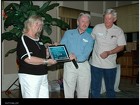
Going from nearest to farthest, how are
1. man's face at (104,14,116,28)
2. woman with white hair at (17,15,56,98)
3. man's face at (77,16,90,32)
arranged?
woman with white hair at (17,15,56,98)
man's face at (77,16,90,32)
man's face at (104,14,116,28)

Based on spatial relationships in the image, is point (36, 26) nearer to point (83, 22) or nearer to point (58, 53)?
point (58, 53)

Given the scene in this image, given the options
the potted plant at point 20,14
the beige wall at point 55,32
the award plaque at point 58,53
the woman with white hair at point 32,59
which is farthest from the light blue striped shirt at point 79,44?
the beige wall at point 55,32

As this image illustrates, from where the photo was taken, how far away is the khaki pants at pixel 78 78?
2027 mm

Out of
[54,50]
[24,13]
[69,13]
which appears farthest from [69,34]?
[69,13]

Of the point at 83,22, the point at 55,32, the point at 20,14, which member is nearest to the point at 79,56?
the point at 83,22

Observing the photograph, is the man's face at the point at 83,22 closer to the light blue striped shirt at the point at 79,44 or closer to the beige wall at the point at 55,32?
the light blue striped shirt at the point at 79,44

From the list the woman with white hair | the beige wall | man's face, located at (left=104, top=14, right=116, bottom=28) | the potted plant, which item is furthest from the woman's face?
the beige wall

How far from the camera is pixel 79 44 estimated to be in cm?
201

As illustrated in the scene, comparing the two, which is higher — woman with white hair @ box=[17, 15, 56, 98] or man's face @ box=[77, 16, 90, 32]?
man's face @ box=[77, 16, 90, 32]

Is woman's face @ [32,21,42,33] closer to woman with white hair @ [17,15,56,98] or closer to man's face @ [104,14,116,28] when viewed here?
woman with white hair @ [17,15,56,98]

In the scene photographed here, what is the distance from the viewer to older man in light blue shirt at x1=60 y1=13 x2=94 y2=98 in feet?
6.58

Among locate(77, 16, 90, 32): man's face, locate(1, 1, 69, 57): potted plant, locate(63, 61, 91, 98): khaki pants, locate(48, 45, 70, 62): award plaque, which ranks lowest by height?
Result: locate(63, 61, 91, 98): khaki pants

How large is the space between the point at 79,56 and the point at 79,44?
10 centimetres

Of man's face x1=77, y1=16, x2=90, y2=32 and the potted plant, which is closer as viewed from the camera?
man's face x1=77, y1=16, x2=90, y2=32
